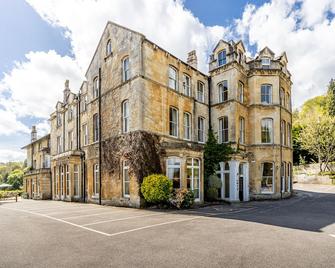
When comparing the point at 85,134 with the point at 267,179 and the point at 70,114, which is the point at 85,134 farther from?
the point at 267,179

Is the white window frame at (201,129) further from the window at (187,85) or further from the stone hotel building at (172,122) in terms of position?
the window at (187,85)

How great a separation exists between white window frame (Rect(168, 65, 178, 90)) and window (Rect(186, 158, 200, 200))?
5984 mm

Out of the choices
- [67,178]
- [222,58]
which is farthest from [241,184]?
[67,178]

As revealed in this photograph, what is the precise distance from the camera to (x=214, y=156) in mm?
20812

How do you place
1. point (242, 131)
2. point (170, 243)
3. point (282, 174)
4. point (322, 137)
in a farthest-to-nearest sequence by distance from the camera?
1. point (322, 137)
2. point (282, 174)
3. point (242, 131)
4. point (170, 243)

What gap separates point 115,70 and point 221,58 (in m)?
9.85

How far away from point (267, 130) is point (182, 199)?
12.3 metres

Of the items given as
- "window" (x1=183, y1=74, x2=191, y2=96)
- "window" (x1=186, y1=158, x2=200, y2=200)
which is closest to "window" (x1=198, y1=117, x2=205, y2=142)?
"window" (x1=183, y1=74, x2=191, y2=96)

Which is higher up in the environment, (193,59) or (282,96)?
(193,59)

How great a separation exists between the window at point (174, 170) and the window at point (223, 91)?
28.9ft

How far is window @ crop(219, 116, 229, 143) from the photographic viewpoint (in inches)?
869

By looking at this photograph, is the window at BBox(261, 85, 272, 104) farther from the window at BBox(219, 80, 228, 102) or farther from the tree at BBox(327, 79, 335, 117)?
the tree at BBox(327, 79, 335, 117)

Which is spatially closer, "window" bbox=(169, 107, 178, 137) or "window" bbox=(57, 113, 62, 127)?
"window" bbox=(169, 107, 178, 137)

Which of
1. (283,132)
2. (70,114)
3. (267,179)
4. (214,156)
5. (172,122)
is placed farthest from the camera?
(70,114)
